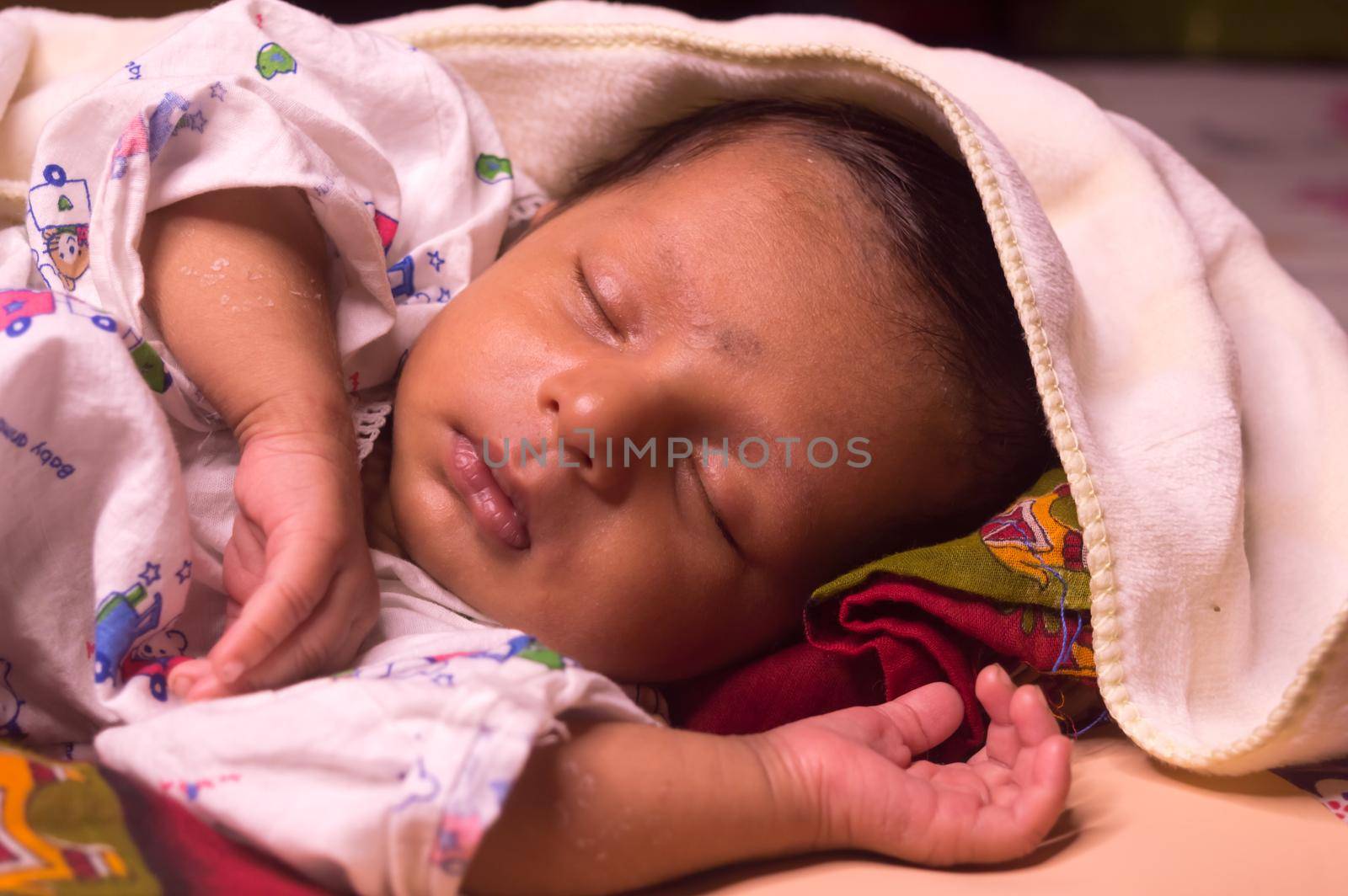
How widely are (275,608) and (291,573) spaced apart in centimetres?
3

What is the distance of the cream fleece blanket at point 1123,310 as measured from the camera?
3.11 feet

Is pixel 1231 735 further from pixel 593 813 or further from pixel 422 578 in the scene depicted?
pixel 422 578

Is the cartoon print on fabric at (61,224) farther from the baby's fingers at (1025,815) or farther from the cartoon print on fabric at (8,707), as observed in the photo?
the baby's fingers at (1025,815)

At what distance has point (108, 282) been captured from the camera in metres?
0.94

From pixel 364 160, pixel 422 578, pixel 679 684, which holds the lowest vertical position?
pixel 679 684

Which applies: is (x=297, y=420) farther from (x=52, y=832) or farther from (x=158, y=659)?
(x=52, y=832)

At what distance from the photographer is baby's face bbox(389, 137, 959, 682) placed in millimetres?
929

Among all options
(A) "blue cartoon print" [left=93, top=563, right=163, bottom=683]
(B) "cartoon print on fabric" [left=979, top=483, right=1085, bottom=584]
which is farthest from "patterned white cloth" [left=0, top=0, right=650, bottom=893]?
(B) "cartoon print on fabric" [left=979, top=483, right=1085, bottom=584]

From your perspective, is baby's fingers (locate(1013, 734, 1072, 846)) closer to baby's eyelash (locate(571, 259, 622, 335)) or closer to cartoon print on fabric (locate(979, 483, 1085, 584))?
cartoon print on fabric (locate(979, 483, 1085, 584))

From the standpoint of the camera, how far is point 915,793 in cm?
80

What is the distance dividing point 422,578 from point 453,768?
332 millimetres

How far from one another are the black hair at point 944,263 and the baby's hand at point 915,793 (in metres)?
0.28

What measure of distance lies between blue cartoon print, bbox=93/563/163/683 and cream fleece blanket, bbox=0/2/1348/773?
0.51 metres

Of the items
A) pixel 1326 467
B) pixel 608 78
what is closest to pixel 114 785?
pixel 608 78
